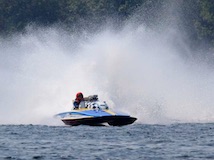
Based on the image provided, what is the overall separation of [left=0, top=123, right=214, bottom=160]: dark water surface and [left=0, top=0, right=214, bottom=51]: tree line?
162 ft

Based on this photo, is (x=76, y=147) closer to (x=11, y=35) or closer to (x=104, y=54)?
(x=104, y=54)

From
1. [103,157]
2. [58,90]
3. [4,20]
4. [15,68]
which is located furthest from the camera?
[4,20]

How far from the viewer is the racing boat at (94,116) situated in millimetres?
33000

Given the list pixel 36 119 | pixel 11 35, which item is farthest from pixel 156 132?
pixel 11 35

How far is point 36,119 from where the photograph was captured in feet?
118

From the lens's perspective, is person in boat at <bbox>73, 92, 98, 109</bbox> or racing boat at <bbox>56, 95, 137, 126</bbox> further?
person in boat at <bbox>73, 92, 98, 109</bbox>

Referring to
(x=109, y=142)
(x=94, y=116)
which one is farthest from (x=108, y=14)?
(x=109, y=142)

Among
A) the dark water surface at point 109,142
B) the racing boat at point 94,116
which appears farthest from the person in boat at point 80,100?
the dark water surface at point 109,142

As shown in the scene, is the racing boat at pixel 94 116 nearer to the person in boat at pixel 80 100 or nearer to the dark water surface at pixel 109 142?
the person in boat at pixel 80 100

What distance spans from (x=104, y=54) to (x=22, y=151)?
15430mm

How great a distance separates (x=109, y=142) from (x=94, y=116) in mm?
5559

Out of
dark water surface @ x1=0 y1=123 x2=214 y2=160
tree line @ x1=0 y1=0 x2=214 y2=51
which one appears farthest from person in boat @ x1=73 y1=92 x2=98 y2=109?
tree line @ x1=0 y1=0 x2=214 y2=51

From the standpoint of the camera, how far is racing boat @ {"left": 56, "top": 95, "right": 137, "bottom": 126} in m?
33.0

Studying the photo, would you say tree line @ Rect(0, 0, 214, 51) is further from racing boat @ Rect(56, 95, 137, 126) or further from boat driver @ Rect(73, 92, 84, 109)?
racing boat @ Rect(56, 95, 137, 126)
